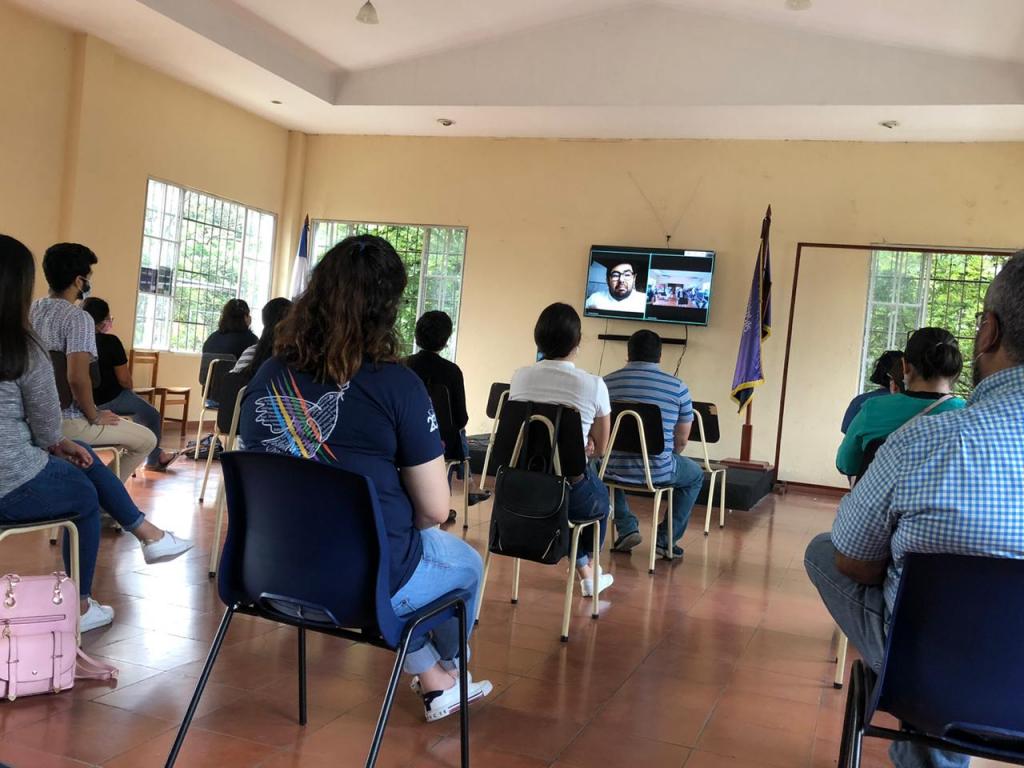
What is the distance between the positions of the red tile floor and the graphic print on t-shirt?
0.19 m

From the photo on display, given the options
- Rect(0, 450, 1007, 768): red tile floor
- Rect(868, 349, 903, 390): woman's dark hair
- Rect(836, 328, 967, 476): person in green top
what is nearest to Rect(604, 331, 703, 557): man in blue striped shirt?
Rect(0, 450, 1007, 768): red tile floor

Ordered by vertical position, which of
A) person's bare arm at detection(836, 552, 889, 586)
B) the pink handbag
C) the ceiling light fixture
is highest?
the ceiling light fixture

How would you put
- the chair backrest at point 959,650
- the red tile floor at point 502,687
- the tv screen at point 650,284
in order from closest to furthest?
the chair backrest at point 959,650, the red tile floor at point 502,687, the tv screen at point 650,284

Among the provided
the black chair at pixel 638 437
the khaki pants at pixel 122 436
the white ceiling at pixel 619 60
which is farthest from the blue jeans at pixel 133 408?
the white ceiling at pixel 619 60

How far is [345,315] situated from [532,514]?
135 cm

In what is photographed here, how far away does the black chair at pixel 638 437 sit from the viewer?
13.7ft

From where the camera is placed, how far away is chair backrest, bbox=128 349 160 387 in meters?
7.89

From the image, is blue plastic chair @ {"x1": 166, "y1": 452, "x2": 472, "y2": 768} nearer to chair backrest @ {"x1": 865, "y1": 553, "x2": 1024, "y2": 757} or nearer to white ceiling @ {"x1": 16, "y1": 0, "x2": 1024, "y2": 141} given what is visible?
chair backrest @ {"x1": 865, "y1": 553, "x2": 1024, "y2": 757}

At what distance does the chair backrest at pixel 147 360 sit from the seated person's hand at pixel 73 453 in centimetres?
532

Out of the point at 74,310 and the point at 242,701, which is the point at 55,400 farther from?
the point at 74,310

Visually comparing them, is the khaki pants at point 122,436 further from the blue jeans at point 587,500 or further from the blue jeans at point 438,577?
the blue jeans at point 438,577

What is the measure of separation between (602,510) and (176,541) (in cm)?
146

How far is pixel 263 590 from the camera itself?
185 cm

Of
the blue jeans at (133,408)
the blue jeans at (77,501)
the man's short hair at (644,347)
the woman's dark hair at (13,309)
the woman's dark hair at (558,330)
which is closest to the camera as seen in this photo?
the woman's dark hair at (13,309)
